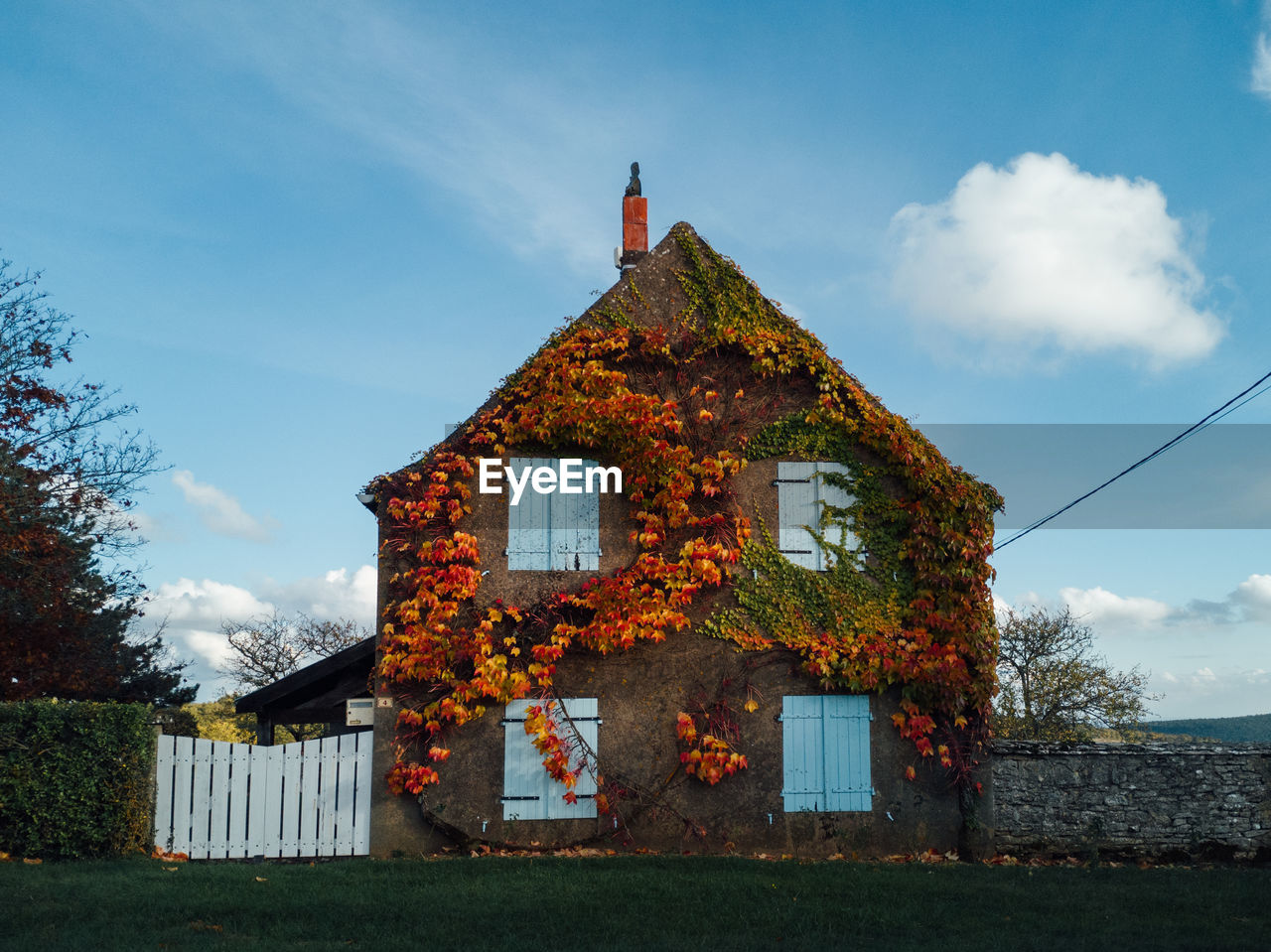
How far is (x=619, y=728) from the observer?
39.5 ft

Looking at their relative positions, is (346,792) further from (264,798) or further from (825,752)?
(825,752)

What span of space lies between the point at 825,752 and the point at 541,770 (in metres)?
3.52

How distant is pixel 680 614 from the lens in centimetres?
1208

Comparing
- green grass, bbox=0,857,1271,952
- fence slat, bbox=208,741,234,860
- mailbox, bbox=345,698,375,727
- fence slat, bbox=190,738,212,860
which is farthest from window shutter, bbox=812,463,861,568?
fence slat, bbox=190,738,212,860

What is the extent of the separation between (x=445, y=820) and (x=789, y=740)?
429cm

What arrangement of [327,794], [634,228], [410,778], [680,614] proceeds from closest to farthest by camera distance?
[410,778] < [327,794] < [680,614] < [634,228]

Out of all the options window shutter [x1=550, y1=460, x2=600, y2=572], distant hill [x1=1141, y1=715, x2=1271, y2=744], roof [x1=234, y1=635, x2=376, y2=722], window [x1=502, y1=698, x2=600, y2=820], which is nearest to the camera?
window [x1=502, y1=698, x2=600, y2=820]

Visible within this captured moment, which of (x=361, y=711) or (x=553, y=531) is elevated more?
(x=553, y=531)

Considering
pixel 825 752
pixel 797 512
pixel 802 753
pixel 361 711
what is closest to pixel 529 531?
pixel 361 711

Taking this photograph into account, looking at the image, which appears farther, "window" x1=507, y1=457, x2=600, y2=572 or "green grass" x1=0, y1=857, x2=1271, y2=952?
"window" x1=507, y1=457, x2=600, y2=572

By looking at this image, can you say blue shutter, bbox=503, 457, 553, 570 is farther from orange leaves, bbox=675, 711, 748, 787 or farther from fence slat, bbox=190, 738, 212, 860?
fence slat, bbox=190, 738, 212, 860

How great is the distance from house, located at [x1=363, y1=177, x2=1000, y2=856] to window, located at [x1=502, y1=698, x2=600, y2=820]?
27 millimetres

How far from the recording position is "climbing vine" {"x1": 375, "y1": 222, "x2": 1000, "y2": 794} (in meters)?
11.9

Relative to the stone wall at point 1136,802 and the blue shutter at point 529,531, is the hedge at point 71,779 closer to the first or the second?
the blue shutter at point 529,531
